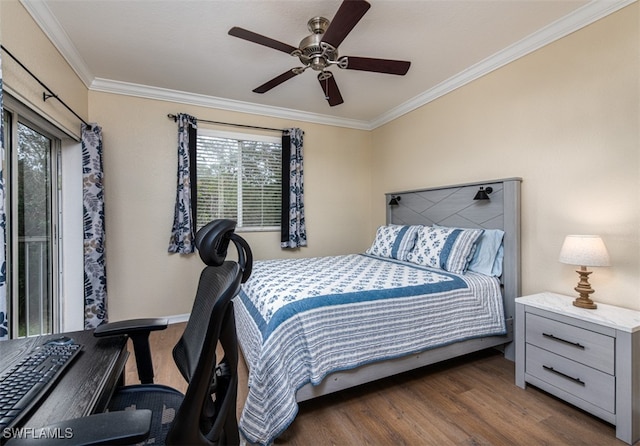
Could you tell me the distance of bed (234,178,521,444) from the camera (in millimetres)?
1591

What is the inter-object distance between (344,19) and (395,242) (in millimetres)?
2253

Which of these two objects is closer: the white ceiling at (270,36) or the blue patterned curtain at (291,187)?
the white ceiling at (270,36)

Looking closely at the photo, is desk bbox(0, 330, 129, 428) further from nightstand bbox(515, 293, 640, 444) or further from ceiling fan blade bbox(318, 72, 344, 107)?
nightstand bbox(515, 293, 640, 444)

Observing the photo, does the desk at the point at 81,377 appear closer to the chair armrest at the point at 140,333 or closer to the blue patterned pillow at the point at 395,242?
the chair armrest at the point at 140,333

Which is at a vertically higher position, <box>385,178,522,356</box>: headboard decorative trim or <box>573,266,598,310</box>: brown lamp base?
<box>385,178,522,356</box>: headboard decorative trim

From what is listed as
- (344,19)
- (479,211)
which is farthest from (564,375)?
(344,19)

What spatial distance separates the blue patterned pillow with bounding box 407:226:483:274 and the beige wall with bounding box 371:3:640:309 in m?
0.44

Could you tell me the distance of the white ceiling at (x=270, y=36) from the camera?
2035mm

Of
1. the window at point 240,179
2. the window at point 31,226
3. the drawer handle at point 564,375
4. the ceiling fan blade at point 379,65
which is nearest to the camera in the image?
the drawer handle at point 564,375

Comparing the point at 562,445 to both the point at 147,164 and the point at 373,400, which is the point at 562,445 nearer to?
the point at 373,400

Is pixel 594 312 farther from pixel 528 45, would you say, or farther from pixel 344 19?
pixel 344 19

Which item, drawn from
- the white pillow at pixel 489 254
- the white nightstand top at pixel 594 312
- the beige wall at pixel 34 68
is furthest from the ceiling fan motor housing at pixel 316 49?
the white nightstand top at pixel 594 312

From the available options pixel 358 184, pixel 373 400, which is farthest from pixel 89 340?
pixel 358 184

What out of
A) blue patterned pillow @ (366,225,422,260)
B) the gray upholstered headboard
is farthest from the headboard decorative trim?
blue patterned pillow @ (366,225,422,260)
